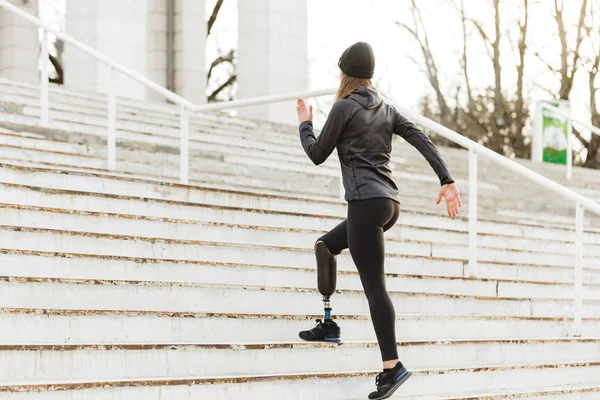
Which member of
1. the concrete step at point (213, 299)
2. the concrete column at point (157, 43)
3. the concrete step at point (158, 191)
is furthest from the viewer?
the concrete column at point (157, 43)

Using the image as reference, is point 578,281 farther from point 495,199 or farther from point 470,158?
point 495,199

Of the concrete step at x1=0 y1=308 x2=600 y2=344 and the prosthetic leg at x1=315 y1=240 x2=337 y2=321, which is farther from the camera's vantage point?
the prosthetic leg at x1=315 y1=240 x2=337 y2=321

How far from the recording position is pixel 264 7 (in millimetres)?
15578

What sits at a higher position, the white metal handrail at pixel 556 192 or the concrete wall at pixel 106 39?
the concrete wall at pixel 106 39

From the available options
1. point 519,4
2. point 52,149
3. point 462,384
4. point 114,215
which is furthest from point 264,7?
point 519,4

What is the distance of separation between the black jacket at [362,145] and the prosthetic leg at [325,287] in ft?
1.71

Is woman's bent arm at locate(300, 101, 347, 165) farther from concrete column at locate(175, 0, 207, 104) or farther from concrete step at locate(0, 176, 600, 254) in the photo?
concrete column at locate(175, 0, 207, 104)

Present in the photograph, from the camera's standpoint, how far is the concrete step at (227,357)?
193 inches

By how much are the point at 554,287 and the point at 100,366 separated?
14.3 ft

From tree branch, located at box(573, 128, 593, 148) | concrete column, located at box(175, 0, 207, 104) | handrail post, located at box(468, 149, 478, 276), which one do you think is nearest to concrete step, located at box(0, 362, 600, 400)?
handrail post, located at box(468, 149, 478, 276)

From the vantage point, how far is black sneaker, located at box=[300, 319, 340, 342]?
5797 mm

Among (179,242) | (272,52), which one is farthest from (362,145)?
(272,52)

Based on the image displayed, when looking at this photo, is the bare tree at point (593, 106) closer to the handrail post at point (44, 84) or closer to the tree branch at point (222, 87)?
the tree branch at point (222, 87)

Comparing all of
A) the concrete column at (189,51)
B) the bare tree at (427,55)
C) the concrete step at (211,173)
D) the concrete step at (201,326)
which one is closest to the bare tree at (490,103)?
the bare tree at (427,55)
